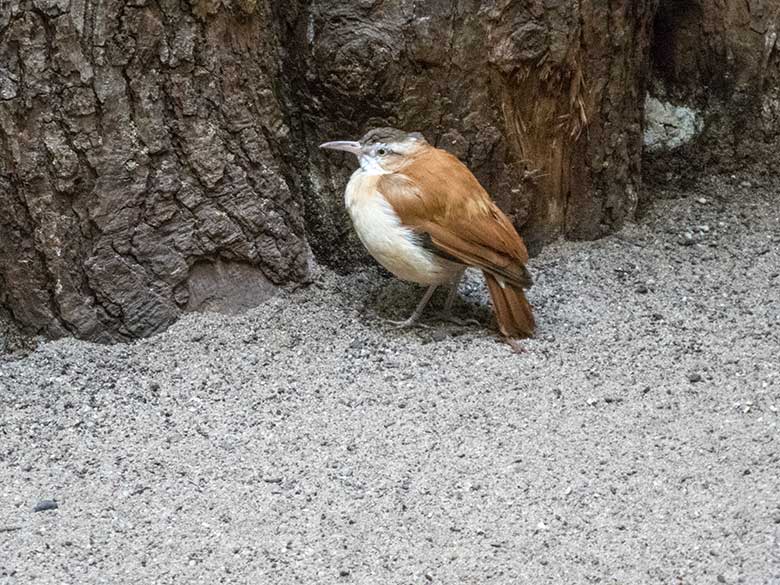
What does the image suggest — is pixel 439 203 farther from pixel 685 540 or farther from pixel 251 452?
pixel 685 540

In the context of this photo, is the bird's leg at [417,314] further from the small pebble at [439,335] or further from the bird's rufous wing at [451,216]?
the bird's rufous wing at [451,216]

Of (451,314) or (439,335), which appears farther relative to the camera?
(451,314)

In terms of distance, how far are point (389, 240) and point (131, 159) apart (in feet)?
3.22

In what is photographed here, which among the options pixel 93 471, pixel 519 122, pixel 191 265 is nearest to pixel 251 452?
pixel 93 471

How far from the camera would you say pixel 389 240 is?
464 cm

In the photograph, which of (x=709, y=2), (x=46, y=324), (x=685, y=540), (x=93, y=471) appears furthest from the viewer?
(x=709, y=2)

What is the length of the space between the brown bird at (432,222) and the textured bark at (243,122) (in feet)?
0.79

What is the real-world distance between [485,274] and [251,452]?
1.20 m

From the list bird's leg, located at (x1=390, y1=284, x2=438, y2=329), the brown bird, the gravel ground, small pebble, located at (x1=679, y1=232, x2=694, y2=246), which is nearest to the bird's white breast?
the brown bird

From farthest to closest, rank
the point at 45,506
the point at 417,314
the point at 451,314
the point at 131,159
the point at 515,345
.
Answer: the point at 451,314, the point at 417,314, the point at 515,345, the point at 131,159, the point at 45,506

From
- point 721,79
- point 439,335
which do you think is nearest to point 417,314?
point 439,335

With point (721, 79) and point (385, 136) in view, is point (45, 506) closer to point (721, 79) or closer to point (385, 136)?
point (385, 136)

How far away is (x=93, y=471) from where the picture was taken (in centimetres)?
395

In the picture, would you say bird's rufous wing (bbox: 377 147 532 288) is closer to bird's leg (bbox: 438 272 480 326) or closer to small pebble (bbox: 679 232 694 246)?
bird's leg (bbox: 438 272 480 326)
